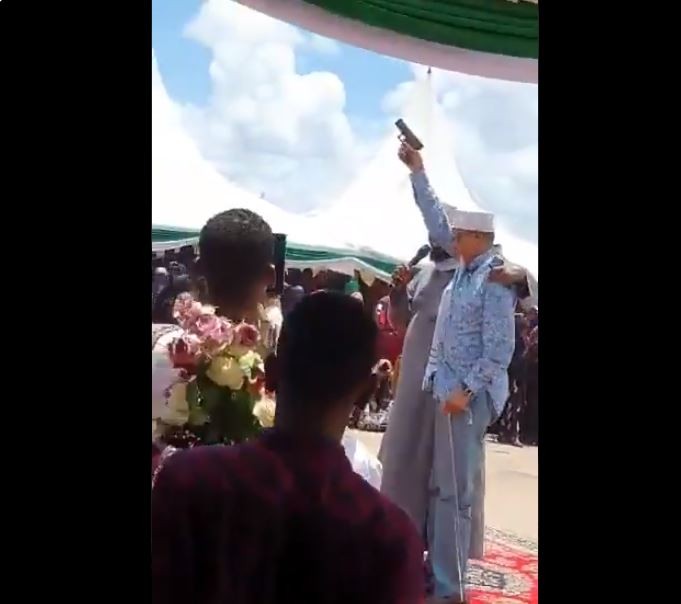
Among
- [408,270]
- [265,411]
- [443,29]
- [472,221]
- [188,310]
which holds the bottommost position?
[265,411]

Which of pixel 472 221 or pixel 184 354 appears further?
pixel 184 354

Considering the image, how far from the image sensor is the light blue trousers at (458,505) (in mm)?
2369

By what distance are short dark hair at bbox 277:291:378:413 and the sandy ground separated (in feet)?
1.20

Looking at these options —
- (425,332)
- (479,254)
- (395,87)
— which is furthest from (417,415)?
(395,87)

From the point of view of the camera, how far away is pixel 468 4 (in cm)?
241

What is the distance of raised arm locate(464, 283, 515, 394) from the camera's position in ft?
7.74

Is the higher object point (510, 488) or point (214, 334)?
point (214, 334)

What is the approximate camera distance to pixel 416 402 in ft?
7.89

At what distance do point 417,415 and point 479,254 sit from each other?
0.41 meters

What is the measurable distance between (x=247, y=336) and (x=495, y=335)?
60cm

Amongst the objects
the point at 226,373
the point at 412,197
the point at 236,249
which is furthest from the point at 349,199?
the point at 226,373

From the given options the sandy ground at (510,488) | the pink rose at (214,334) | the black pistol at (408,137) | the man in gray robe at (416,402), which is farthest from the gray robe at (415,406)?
the pink rose at (214,334)

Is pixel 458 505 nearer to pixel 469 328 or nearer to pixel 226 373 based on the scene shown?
pixel 469 328
